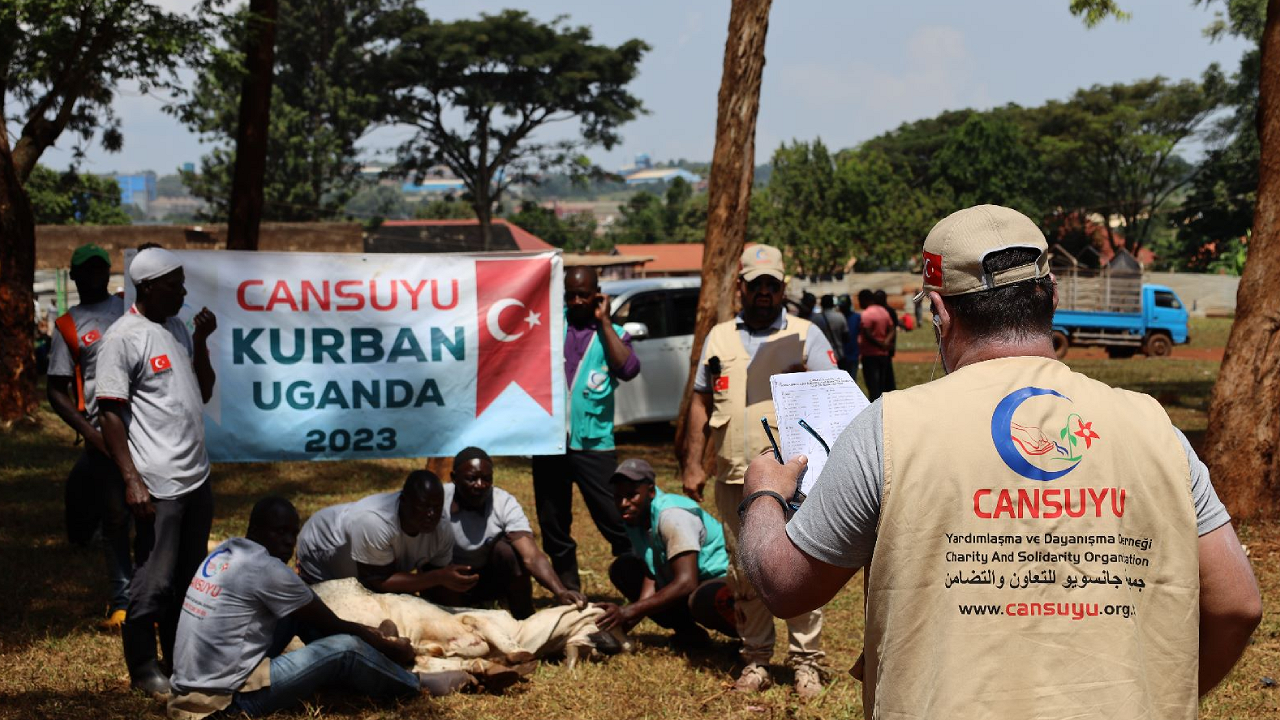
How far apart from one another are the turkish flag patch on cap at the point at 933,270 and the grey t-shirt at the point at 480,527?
172 inches

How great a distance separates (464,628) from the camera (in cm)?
579

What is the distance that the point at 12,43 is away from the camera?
1328 cm

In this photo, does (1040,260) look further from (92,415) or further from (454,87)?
(454,87)

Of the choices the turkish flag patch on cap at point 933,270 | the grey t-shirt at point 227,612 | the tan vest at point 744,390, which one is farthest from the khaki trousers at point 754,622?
the turkish flag patch on cap at point 933,270

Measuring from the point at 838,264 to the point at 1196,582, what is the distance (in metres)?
54.0

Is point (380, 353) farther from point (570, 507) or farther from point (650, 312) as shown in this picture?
point (650, 312)

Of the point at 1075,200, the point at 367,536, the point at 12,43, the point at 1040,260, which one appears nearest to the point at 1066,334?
the point at 12,43

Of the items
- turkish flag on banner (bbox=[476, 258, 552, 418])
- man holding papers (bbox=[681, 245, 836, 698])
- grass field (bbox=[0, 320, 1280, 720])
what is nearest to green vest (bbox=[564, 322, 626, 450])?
turkish flag on banner (bbox=[476, 258, 552, 418])

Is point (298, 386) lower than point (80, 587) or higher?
higher

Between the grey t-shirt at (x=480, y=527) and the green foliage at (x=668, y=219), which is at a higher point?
the green foliage at (x=668, y=219)

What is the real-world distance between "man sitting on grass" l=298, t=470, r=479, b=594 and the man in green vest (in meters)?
0.84

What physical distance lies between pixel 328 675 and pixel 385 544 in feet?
3.19

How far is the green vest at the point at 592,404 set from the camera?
671cm

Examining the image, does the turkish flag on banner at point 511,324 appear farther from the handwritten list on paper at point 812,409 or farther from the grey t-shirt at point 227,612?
the handwritten list on paper at point 812,409
